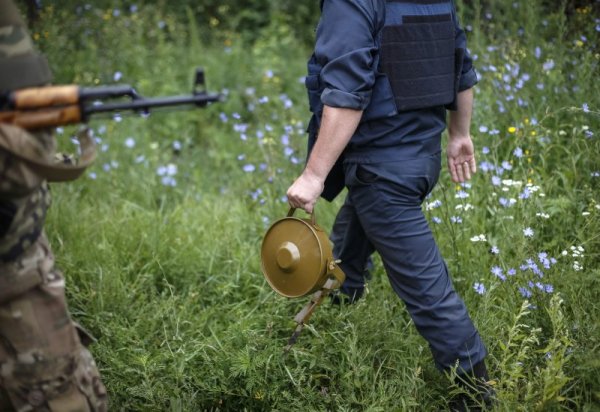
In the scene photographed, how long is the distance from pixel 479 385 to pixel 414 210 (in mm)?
717

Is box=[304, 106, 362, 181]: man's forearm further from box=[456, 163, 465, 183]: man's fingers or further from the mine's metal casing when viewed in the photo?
A: box=[456, 163, 465, 183]: man's fingers

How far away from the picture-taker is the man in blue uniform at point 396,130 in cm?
239

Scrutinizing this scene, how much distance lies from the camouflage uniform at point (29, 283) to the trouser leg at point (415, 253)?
1148mm

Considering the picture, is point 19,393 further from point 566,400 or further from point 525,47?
point 525,47

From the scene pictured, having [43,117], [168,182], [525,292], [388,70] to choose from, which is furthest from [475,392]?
[168,182]

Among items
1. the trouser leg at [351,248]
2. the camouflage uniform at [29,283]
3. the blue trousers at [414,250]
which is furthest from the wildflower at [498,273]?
the camouflage uniform at [29,283]

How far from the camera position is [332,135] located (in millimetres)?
2426

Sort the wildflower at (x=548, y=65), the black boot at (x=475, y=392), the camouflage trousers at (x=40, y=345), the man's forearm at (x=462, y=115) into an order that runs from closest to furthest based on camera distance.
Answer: the camouflage trousers at (x=40, y=345) → the black boot at (x=475, y=392) → the man's forearm at (x=462, y=115) → the wildflower at (x=548, y=65)

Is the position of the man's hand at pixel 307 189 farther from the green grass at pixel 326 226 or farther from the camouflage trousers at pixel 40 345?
the camouflage trousers at pixel 40 345

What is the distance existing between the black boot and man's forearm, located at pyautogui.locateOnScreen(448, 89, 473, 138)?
98 cm

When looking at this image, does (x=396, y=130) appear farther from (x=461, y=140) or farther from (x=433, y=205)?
(x=433, y=205)

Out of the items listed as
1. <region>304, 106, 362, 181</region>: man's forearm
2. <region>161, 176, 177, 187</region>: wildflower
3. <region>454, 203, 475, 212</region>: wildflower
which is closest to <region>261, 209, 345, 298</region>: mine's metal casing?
<region>304, 106, 362, 181</region>: man's forearm

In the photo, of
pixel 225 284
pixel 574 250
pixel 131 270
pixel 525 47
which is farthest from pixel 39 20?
pixel 574 250

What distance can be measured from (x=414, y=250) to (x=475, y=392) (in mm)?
640
